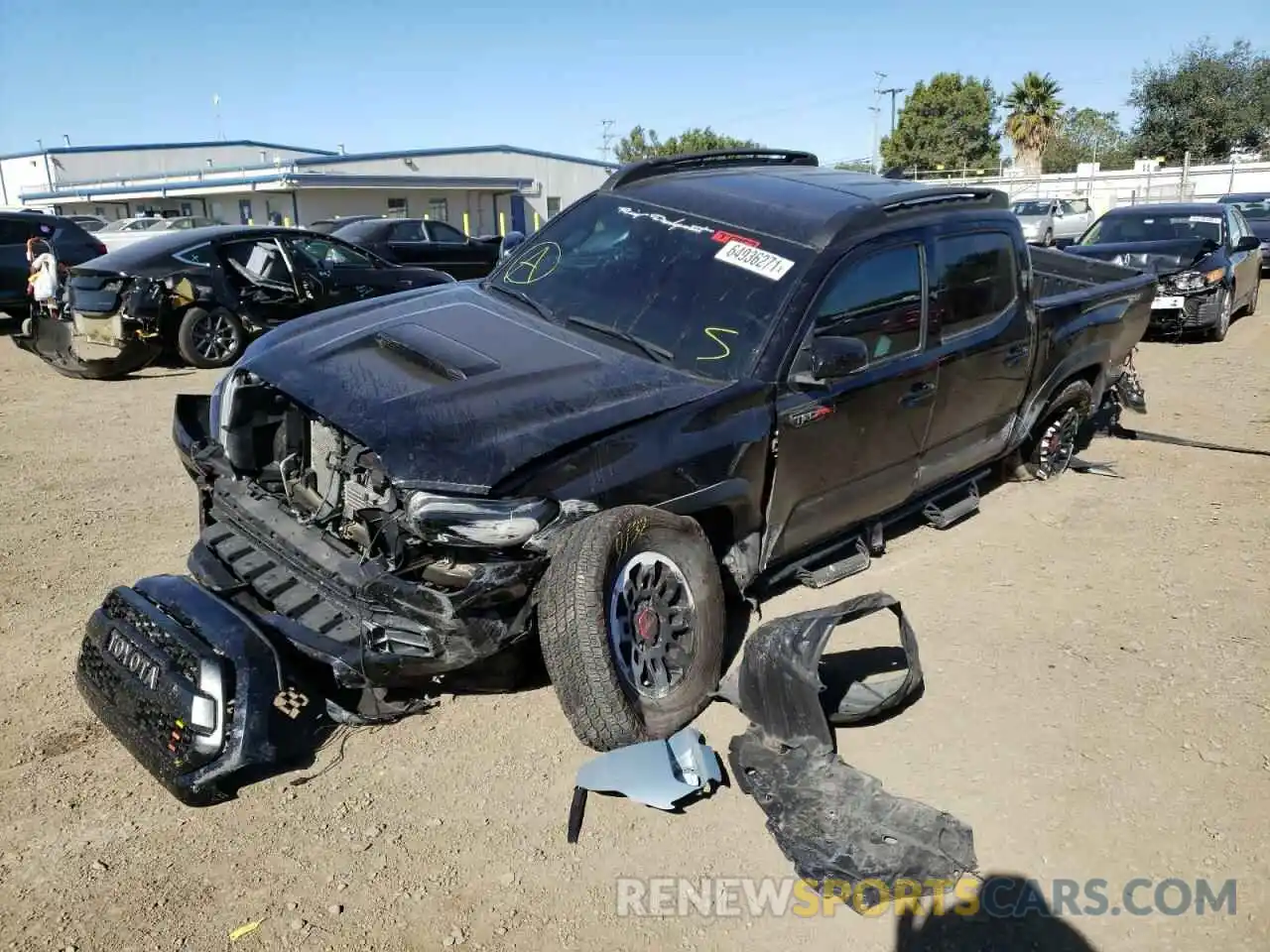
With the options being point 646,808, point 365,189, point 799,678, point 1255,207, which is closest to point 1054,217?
point 1255,207

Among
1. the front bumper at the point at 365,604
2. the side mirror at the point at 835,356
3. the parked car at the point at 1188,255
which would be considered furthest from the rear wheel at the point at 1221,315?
the front bumper at the point at 365,604

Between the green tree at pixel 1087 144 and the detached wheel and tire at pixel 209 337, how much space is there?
5371cm

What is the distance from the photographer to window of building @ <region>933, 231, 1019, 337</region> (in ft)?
Result: 15.2

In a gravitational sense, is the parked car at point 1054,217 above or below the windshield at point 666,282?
above

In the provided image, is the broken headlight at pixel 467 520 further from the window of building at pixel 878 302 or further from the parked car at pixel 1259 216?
the parked car at pixel 1259 216

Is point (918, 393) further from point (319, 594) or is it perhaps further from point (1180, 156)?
point (1180, 156)

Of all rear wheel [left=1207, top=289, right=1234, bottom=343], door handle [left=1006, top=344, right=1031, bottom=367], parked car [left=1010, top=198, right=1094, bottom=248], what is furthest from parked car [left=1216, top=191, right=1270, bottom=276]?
door handle [left=1006, top=344, right=1031, bottom=367]

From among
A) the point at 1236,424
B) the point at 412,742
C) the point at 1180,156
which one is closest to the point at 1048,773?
the point at 412,742

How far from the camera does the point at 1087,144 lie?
71562 millimetres

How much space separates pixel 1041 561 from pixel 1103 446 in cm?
283

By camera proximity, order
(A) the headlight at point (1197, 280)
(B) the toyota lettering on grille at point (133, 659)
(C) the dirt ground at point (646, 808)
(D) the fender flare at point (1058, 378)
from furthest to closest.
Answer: (A) the headlight at point (1197, 280), (D) the fender flare at point (1058, 378), (B) the toyota lettering on grille at point (133, 659), (C) the dirt ground at point (646, 808)

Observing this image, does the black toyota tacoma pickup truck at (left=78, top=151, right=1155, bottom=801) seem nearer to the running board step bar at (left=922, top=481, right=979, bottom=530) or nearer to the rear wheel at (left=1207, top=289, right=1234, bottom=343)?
the running board step bar at (left=922, top=481, right=979, bottom=530)

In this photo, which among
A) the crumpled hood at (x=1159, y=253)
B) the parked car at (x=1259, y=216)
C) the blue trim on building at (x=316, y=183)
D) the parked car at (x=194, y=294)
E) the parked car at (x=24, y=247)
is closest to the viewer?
the parked car at (x=194, y=294)

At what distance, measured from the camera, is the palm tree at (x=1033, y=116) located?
5000 cm
